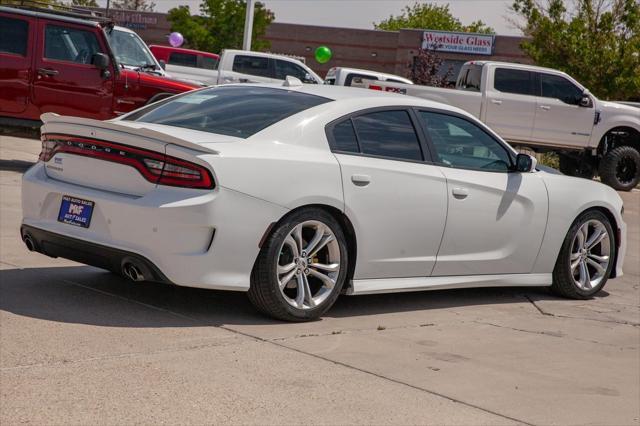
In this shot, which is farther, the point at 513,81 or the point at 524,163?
the point at 513,81

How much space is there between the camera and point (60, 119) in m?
6.57

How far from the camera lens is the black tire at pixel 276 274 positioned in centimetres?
619

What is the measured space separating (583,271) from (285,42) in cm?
5933

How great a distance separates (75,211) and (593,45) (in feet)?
95.6

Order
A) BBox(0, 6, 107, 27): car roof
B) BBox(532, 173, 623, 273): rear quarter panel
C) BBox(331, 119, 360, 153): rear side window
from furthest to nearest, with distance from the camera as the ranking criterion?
BBox(0, 6, 107, 27): car roof → BBox(532, 173, 623, 273): rear quarter panel → BBox(331, 119, 360, 153): rear side window

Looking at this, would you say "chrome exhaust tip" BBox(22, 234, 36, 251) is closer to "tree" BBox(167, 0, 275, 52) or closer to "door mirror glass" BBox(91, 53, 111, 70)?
"door mirror glass" BBox(91, 53, 111, 70)

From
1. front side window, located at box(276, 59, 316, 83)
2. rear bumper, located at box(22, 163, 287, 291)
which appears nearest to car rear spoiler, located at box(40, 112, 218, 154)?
rear bumper, located at box(22, 163, 287, 291)

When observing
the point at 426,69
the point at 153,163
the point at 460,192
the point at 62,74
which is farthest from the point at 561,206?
the point at 426,69

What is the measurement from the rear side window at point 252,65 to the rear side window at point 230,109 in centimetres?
1863

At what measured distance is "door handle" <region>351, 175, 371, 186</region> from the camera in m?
6.63

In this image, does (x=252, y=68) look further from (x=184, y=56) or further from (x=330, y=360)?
(x=330, y=360)

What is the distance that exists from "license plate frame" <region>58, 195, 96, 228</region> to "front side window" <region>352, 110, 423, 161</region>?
1.79m

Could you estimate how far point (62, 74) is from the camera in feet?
46.9

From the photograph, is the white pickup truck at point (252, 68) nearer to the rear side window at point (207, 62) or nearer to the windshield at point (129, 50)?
the rear side window at point (207, 62)
